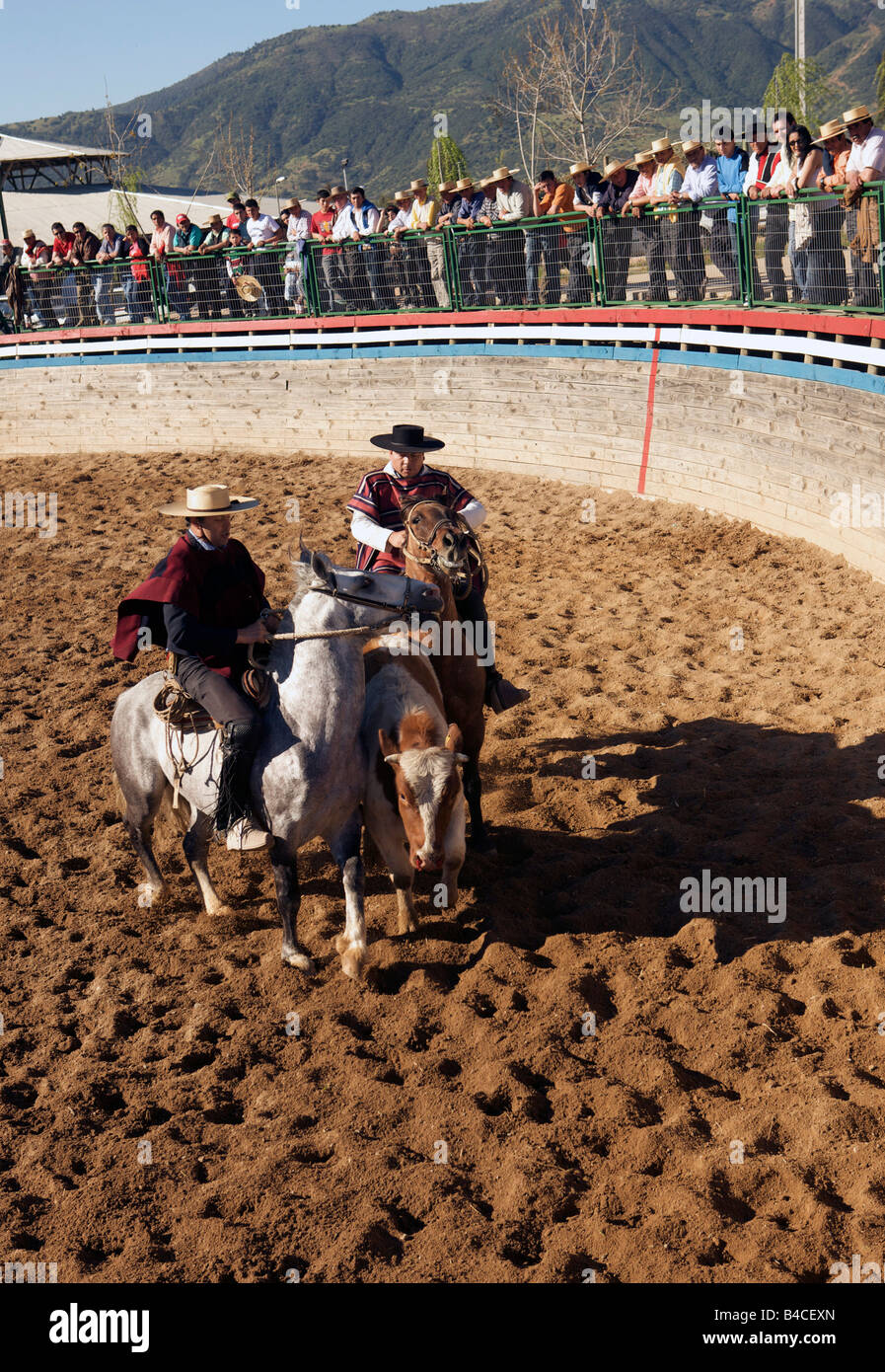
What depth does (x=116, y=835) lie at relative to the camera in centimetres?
823

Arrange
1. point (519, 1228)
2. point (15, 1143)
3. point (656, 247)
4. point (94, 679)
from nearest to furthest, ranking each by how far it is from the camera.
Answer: point (519, 1228) < point (15, 1143) < point (94, 679) < point (656, 247)

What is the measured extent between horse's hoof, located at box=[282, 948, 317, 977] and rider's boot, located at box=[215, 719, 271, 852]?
65 centimetres

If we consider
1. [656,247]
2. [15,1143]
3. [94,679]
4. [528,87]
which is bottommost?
[15,1143]

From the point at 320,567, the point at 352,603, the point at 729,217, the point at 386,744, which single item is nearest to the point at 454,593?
the point at 352,603

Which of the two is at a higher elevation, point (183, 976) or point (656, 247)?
point (656, 247)

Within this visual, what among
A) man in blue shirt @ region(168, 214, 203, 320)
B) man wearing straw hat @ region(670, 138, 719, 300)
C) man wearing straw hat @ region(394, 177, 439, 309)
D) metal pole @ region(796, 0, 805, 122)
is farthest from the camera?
metal pole @ region(796, 0, 805, 122)

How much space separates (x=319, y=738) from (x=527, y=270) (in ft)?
40.1

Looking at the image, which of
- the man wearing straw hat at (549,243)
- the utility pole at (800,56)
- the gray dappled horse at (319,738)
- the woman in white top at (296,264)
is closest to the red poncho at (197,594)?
the gray dappled horse at (319,738)

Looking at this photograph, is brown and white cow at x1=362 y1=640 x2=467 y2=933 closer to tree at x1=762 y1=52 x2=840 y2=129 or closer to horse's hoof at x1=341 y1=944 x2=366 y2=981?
horse's hoof at x1=341 y1=944 x2=366 y2=981

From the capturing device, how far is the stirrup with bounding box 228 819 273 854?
6344 mm

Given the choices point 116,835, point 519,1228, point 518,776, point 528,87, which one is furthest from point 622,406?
point 528,87

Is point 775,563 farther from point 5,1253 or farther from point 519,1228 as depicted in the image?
point 5,1253

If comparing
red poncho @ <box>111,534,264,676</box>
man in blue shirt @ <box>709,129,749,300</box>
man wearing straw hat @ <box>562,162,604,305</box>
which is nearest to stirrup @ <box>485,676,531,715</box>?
red poncho @ <box>111,534,264,676</box>
